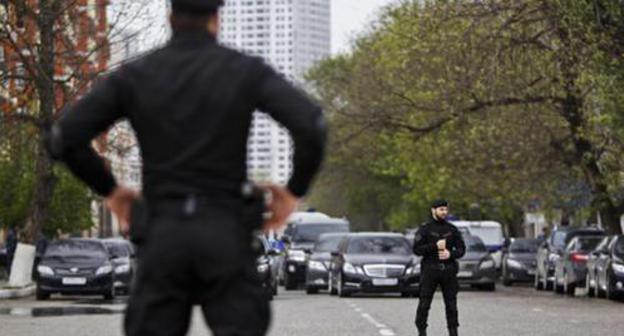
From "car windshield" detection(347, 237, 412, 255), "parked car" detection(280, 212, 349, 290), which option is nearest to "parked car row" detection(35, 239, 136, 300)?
"car windshield" detection(347, 237, 412, 255)

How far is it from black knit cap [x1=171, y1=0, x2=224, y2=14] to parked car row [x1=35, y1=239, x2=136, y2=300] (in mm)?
33204

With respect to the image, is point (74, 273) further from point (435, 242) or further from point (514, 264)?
point (435, 242)

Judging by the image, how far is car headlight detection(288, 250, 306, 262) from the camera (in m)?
50.3

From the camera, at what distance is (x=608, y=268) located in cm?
4000

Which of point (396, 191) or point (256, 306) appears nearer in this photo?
point (256, 306)

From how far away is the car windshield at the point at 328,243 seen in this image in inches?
1814

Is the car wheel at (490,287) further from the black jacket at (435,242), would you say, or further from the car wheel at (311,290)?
the black jacket at (435,242)

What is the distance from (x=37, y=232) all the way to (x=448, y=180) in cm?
1784

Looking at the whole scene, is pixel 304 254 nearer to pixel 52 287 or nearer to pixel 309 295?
pixel 309 295

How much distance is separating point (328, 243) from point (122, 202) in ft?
129

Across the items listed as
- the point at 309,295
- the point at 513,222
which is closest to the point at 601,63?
the point at 309,295

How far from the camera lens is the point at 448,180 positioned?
59000 millimetres

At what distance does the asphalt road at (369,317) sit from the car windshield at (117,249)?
17.1 ft

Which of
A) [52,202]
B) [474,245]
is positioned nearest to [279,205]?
[474,245]
